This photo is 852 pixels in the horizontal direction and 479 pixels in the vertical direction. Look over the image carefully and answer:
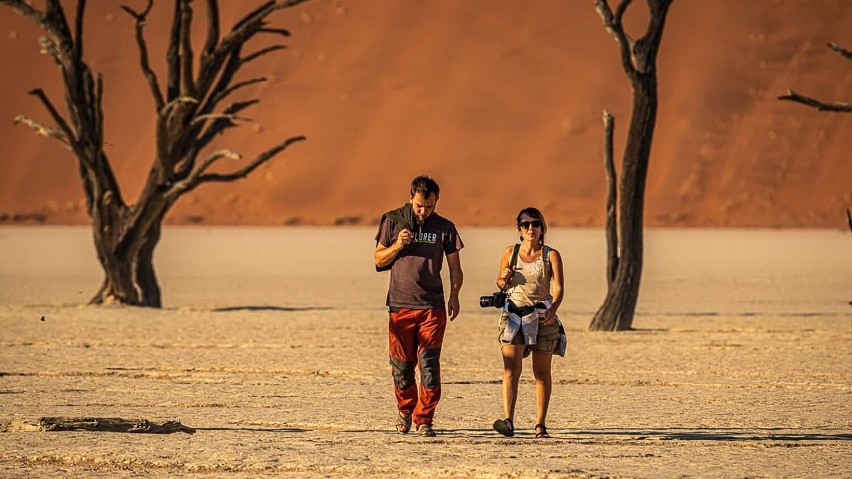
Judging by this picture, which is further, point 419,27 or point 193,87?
point 419,27

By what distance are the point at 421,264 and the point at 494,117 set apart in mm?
61738

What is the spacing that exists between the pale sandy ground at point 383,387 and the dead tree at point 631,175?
0.45 meters

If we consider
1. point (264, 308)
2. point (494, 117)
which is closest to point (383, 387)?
point (264, 308)

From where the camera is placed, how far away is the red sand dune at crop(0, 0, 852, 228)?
64.5 m

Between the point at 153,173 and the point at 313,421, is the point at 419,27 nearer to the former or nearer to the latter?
the point at 153,173

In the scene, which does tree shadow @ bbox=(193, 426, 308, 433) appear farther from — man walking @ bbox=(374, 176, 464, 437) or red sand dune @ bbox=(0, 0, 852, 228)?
red sand dune @ bbox=(0, 0, 852, 228)

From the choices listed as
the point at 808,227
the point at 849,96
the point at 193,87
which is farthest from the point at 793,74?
the point at 193,87

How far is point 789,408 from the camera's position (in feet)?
33.5

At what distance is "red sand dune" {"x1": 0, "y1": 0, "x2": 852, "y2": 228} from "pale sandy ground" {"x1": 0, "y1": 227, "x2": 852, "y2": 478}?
37956 mm

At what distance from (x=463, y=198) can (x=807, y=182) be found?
46.6 ft

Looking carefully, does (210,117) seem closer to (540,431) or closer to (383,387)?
(383,387)

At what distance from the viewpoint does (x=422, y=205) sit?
8.38 metres

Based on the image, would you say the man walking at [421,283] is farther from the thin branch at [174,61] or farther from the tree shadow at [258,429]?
the thin branch at [174,61]

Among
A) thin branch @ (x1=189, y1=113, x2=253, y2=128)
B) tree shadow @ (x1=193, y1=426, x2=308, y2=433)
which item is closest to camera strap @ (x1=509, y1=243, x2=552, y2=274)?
tree shadow @ (x1=193, y1=426, x2=308, y2=433)
